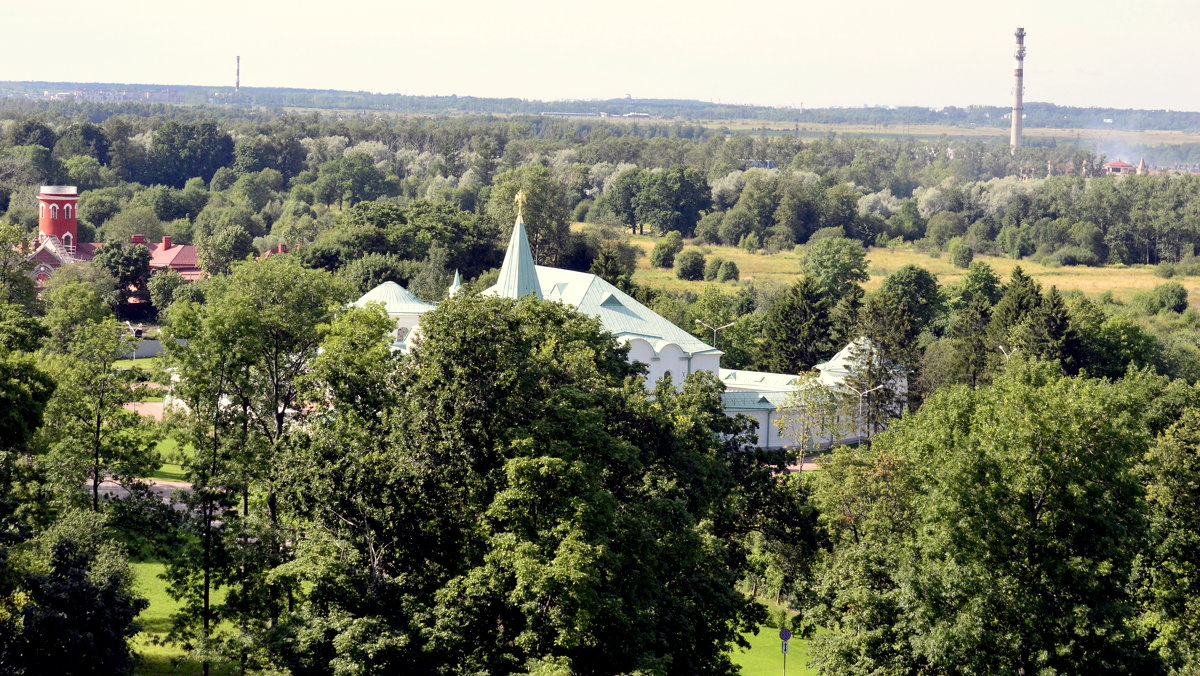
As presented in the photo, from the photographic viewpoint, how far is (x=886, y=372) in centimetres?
6044

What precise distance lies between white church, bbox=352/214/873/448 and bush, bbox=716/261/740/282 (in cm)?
3855

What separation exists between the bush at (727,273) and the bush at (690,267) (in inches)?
63.2

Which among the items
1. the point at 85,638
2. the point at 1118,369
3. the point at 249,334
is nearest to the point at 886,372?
the point at 1118,369

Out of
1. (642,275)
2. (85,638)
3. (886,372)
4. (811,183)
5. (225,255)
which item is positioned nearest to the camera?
(85,638)

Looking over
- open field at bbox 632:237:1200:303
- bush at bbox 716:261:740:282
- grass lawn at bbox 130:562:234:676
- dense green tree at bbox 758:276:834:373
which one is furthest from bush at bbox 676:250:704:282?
grass lawn at bbox 130:562:234:676

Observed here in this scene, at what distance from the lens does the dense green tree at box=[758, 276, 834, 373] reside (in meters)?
69.5

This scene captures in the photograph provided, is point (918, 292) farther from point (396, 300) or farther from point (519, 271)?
point (519, 271)

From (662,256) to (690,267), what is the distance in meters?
5.87

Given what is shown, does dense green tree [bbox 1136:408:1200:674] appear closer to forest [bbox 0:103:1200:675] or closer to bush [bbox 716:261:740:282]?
forest [bbox 0:103:1200:675]

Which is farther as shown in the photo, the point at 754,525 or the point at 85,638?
the point at 754,525

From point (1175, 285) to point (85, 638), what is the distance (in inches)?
3213

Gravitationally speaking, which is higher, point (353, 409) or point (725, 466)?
point (353, 409)

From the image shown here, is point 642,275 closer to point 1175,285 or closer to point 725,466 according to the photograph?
point 1175,285

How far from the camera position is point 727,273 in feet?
342
